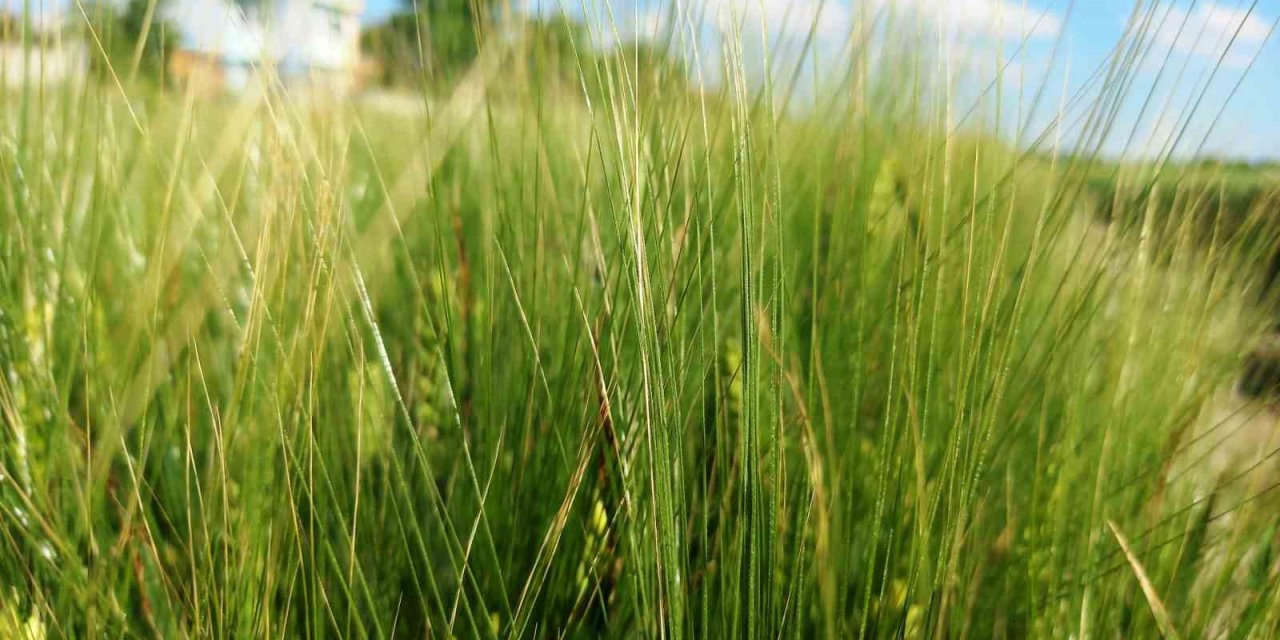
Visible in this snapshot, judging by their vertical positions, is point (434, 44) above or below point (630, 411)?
above

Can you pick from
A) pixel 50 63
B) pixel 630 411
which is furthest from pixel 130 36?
pixel 630 411

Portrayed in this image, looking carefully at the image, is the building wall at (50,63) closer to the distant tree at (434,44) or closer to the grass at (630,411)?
the grass at (630,411)

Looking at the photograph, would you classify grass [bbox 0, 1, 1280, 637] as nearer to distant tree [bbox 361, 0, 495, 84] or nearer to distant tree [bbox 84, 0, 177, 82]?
distant tree [bbox 84, 0, 177, 82]

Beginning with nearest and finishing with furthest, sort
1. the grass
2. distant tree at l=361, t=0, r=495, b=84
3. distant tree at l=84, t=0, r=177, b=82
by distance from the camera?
the grass
distant tree at l=84, t=0, r=177, b=82
distant tree at l=361, t=0, r=495, b=84

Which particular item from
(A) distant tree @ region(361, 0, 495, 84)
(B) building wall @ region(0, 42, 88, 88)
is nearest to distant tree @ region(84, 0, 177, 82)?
(B) building wall @ region(0, 42, 88, 88)

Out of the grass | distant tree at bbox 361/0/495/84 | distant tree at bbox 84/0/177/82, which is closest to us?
the grass

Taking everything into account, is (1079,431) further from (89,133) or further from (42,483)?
(89,133)

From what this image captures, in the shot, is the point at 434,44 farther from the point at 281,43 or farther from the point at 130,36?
the point at 281,43

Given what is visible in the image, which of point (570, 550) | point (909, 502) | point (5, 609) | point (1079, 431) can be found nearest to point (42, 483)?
point (5, 609)
